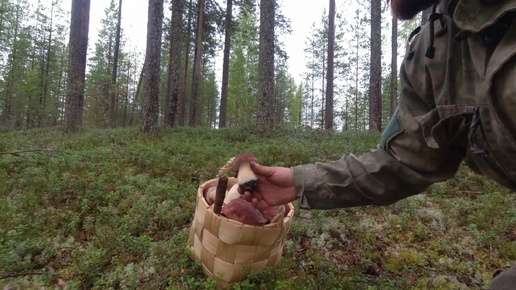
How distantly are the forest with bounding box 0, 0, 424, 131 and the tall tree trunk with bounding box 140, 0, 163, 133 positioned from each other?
30 millimetres

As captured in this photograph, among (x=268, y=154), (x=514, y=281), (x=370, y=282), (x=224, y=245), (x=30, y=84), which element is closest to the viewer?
(x=514, y=281)

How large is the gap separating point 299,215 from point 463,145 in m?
2.55

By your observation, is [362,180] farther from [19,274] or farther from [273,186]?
[19,274]

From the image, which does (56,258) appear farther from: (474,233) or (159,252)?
(474,233)

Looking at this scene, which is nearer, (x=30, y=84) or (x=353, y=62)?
(x=30, y=84)

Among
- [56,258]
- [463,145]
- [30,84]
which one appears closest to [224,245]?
[463,145]

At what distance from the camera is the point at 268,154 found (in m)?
6.16

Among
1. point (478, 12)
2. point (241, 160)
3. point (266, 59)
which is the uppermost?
point (266, 59)

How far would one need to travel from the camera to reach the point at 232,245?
2146 millimetres

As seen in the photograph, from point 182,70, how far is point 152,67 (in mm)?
11482

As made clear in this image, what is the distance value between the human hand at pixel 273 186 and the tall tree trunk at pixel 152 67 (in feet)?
27.7

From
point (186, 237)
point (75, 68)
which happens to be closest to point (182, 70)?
point (75, 68)

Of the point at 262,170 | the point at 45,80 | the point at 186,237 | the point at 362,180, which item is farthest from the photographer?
the point at 45,80

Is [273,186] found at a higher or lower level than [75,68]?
lower
